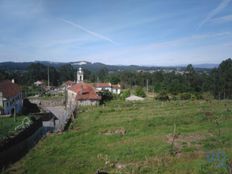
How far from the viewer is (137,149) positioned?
1539cm

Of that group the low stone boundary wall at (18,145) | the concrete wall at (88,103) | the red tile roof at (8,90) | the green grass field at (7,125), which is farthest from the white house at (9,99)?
the concrete wall at (88,103)

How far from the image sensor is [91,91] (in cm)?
4038

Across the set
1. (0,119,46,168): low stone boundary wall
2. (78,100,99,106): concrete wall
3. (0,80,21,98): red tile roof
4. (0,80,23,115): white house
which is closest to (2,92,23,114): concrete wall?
(0,80,23,115): white house

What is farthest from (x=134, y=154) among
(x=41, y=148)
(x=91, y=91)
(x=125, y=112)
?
(x=91, y=91)

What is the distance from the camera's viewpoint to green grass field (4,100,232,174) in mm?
12750

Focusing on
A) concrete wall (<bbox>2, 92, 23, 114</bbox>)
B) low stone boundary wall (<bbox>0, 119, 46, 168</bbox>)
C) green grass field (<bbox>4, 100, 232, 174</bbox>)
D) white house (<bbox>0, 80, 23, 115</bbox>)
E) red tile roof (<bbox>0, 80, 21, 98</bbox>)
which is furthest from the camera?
red tile roof (<bbox>0, 80, 21, 98</bbox>)

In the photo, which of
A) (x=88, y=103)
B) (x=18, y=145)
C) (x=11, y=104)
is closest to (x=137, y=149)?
(x=18, y=145)

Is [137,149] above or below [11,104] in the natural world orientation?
below

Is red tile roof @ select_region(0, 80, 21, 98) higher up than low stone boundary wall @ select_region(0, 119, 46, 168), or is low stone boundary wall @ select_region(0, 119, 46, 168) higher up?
red tile roof @ select_region(0, 80, 21, 98)

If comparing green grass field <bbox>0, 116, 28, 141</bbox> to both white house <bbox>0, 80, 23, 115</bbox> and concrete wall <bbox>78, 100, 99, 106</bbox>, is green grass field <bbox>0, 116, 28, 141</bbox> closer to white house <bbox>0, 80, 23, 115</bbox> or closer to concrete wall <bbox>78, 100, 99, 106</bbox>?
white house <bbox>0, 80, 23, 115</bbox>

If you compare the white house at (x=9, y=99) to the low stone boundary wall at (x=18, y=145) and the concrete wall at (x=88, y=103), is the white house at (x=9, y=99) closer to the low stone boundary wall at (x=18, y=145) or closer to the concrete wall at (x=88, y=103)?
the low stone boundary wall at (x=18, y=145)

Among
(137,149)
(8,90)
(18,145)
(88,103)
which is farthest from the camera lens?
(88,103)

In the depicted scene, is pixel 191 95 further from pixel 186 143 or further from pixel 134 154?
pixel 134 154

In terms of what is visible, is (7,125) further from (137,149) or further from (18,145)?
(137,149)
